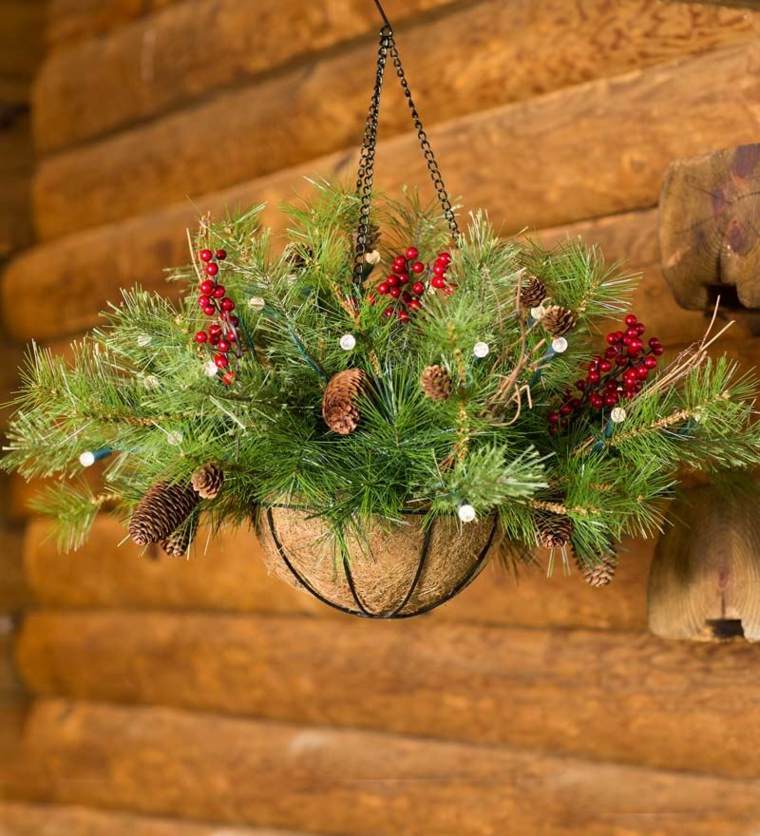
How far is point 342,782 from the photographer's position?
2047mm

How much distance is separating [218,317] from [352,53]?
3.13 ft

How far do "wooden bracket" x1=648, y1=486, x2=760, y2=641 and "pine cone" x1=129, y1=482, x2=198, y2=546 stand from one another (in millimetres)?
562

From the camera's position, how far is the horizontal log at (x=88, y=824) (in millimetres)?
2258

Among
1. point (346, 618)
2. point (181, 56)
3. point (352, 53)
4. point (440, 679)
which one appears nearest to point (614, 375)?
point (440, 679)

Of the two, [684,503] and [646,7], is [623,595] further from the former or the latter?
[646,7]

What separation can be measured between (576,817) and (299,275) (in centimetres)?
90

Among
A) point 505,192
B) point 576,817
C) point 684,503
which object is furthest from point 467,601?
point 505,192

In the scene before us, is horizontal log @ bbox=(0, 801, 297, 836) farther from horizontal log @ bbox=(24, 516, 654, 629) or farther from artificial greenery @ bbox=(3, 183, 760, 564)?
artificial greenery @ bbox=(3, 183, 760, 564)

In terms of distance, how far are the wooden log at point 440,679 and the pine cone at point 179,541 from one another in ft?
2.11

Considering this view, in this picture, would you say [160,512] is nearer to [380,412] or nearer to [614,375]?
[380,412]

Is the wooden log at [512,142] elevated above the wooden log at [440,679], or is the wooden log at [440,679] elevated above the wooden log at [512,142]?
the wooden log at [512,142]

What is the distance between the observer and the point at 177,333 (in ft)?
4.33

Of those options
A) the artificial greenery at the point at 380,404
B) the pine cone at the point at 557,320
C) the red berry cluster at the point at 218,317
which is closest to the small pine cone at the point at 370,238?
the artificial greenery at the point at 380,404

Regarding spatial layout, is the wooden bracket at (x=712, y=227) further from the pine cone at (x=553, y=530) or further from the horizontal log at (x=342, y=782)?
the horizontal log at (x=342, y=782)
